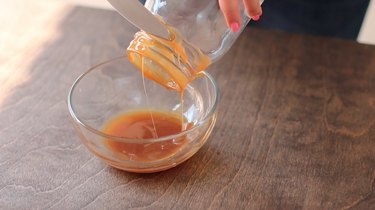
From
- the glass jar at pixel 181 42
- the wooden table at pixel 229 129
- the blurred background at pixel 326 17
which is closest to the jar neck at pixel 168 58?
the glass jar at pixel 181 42

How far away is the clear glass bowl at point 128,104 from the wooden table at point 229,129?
26mm

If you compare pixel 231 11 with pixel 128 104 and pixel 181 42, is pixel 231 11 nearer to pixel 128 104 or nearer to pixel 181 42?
pixel 181 42

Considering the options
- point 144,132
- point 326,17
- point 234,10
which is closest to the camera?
point 234,10

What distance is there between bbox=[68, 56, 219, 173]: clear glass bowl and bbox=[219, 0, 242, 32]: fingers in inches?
4.7

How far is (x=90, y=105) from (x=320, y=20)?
631 mm

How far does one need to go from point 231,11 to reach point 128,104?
27cm

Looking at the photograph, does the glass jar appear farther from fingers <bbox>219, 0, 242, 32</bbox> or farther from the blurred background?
the blurred background

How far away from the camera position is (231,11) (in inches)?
24.4

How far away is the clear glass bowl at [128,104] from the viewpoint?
0.67 m

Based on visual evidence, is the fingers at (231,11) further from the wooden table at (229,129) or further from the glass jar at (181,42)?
the wooden table at (229,129)

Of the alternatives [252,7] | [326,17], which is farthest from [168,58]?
[326,17]

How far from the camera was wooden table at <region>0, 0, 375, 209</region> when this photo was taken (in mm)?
652

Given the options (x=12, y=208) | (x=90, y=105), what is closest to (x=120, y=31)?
(x=90, y=105)

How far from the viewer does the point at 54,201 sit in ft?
2.10
